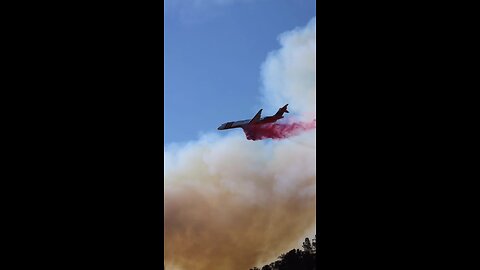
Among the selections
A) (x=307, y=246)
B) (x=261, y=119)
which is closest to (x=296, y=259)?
(x=307, y=246)

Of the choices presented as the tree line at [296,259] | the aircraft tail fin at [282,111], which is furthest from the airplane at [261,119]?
the tree line at [296,259]

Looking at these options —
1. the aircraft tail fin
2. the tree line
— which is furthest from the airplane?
Answer: the tree line

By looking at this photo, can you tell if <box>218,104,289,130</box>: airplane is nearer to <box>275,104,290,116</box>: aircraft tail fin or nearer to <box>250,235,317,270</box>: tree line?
<box>275,104,290,116</box>: aircraft tail fin

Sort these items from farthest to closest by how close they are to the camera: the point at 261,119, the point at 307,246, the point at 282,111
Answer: the point at 261,119 → the point at 282,111 → the point at 307,246

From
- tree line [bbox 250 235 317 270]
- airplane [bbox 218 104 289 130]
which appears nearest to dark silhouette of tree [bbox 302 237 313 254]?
tree line [bbox 250 235 317 270]

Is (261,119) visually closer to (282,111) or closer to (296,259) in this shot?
(282,111)

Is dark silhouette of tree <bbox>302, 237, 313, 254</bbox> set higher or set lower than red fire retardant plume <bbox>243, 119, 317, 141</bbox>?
lower

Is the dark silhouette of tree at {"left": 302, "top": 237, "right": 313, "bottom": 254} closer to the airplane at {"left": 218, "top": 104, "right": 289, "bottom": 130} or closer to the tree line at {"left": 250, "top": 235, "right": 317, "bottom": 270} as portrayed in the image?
the tree line at {"left": 250, "top": 235, "right": 317, "bottom": 270}

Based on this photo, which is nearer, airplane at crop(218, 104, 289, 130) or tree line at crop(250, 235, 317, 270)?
tree line at crop(250, 235, 317, 270)

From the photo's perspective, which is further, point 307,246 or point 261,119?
point 261,119

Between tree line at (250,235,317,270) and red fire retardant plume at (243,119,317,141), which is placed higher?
red fire retardant plume at (243,119,317,141)

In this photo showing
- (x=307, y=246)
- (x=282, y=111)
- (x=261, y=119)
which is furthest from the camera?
(x=261, y=119)
